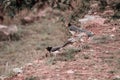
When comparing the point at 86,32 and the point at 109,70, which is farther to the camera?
the point at 86,32

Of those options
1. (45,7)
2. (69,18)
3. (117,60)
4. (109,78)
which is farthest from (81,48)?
(45,7)

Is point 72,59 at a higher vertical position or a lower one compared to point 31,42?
higher

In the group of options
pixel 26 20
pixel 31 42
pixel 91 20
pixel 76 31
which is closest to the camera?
pixel 76 31

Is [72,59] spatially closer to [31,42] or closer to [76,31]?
[76,31]

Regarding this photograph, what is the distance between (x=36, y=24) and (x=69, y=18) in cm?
114

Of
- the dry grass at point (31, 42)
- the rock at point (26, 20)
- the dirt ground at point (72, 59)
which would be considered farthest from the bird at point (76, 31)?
the rock at point (26, 20)

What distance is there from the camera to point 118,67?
3.74m

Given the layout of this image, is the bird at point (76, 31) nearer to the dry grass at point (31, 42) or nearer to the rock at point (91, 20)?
the rock at point (91, 20)

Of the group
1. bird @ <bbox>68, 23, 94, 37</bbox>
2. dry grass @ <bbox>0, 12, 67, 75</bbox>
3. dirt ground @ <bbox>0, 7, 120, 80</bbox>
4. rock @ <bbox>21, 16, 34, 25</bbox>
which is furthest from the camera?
rock @ <bbox>21, 16, 34, 25</bbox>

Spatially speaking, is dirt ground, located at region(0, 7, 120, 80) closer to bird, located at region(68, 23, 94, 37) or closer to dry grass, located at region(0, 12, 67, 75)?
dry grass, located at region(0, 12, 67, 75)

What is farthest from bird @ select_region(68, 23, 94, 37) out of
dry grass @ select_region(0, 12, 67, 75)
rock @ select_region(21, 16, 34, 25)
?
rock @ select_region(21, 16, 34, 25)

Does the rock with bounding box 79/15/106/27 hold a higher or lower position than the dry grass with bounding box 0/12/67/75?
higher

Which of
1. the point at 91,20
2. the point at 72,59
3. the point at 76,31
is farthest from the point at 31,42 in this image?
the point at 72,59

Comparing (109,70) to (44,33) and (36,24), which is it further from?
(36,24)
